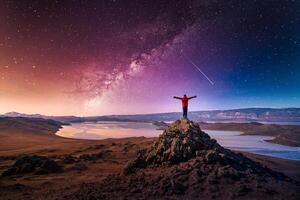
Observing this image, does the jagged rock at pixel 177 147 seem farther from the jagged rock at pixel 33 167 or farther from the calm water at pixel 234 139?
the calm water at pixel 234 139

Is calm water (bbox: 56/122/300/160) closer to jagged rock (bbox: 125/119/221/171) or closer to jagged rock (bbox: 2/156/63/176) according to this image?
A: jagged rock (bbox: 125/119/221/171)

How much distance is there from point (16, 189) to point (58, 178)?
358 centimetres

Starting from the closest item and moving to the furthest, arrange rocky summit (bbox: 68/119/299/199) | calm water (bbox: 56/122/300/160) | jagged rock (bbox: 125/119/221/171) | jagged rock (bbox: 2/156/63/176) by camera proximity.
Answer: rocky summit (bbox: 68/119/299/199)
jagged rock (bbox: 125/119/221/171)
jagged rock (bbox: 2/156/63/176)
calm water (bbox: 56/122/300/160)

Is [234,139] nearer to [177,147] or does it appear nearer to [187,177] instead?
[177,147]

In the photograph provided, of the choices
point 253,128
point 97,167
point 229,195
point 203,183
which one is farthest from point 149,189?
point 253,128

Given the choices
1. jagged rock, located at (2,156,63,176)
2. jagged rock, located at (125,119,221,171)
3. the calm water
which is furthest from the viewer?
the calm water

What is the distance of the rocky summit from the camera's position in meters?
14.2

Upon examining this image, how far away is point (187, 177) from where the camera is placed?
1563 cm

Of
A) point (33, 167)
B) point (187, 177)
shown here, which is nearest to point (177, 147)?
point (187, 177)

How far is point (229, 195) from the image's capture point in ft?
45.0

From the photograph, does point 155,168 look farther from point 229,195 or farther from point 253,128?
point 253,128

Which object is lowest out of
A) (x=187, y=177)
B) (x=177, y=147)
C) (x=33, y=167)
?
(x=33, y=167)

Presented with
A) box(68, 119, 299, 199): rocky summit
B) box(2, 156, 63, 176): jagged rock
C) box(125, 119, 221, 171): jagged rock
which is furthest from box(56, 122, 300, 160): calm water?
box(2, 156, 63, 176): jagged rock

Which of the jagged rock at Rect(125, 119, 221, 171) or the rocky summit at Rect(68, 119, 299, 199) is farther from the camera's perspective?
the jagged rock at Rect(125, 119, 221, 171)
